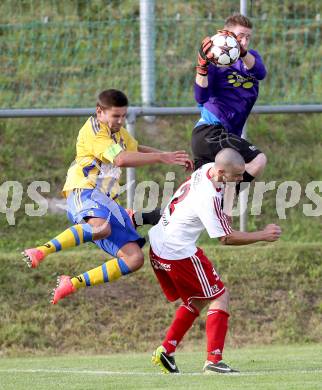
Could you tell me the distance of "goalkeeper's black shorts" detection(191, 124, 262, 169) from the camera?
11203mm

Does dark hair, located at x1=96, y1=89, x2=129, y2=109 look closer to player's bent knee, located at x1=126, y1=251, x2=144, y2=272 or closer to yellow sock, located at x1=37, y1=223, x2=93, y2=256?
yellow sock, located at x1=37, y1=223, x2=93, y2=256

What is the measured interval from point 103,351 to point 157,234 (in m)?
3.76

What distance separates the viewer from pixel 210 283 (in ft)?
30.8

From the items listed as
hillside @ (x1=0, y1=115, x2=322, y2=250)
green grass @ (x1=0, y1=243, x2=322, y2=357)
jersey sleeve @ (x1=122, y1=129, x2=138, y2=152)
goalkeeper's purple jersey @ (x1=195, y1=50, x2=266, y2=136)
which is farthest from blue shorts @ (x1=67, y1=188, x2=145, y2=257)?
hillside @ (x1=0, y1=115, x2=322, y2=250)

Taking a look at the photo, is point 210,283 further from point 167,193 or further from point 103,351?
point 167,193

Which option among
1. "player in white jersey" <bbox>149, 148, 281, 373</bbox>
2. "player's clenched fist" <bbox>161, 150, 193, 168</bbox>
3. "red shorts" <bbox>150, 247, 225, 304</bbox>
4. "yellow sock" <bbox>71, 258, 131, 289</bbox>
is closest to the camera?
"player in white jersey" <bbox>149, 148, 281, 373</bbox>

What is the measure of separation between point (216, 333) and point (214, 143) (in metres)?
2.57

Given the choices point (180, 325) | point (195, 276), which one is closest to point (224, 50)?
point (195, 276)

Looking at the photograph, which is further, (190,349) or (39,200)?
(39,200)

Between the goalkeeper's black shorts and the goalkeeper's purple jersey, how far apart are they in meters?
0.10

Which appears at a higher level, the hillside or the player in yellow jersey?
the player in yellow jersey

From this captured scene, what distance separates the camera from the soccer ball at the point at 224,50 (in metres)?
10.5

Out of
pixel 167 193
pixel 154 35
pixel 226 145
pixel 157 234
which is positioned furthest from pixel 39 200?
pixel 157 234

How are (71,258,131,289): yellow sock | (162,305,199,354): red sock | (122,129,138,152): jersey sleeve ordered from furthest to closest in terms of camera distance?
(122,129,138,152): jersey sleeve < (71,258,131,289): yellow sock < (162,305,199,354): red sock
